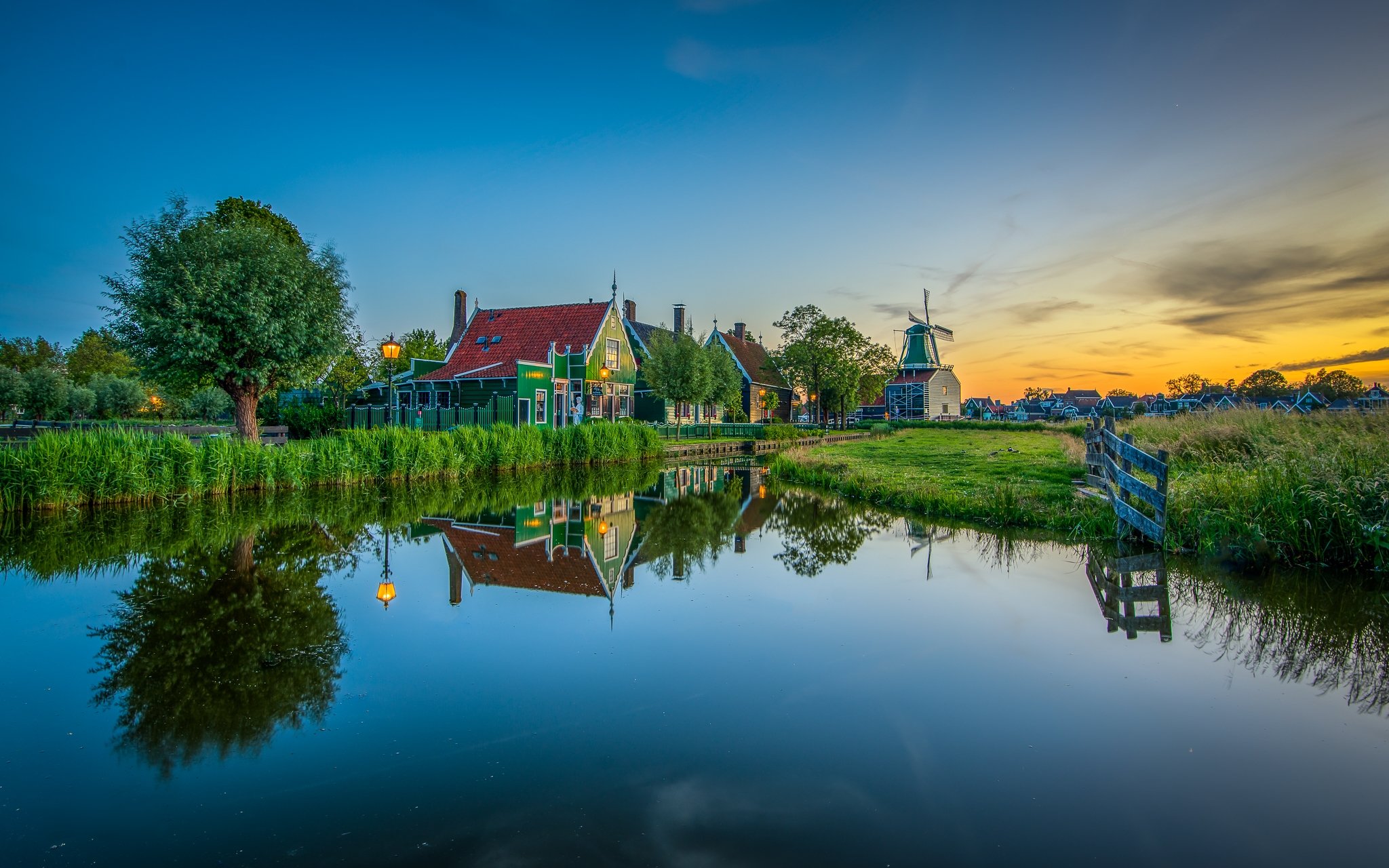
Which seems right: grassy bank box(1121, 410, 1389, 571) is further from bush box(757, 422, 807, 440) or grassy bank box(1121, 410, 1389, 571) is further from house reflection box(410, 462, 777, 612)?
bush box(757, 422, 807, 440)

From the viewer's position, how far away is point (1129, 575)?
8297 mm

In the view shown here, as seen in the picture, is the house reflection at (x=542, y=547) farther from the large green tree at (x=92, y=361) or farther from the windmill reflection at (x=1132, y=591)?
the large green tree at (x=92, y=361)

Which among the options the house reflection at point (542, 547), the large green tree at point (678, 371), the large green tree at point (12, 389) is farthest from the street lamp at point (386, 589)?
the large green tree at point (12, 389)

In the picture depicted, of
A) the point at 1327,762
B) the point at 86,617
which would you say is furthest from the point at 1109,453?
the point at 86,617

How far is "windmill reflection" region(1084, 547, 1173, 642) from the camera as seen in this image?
21.2ft

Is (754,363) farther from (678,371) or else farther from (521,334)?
(521,334)

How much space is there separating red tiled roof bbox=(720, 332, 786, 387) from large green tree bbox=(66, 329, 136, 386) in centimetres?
4476

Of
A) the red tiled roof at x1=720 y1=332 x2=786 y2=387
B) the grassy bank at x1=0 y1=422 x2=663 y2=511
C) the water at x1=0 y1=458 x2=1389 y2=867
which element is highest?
the red tiled roof at x1=720 y1=332 x2=786 y2=387

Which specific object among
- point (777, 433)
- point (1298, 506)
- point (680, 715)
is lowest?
point (680, 715)

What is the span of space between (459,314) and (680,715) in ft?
126

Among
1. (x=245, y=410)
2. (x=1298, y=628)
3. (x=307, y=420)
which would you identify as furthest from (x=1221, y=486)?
(x=307, y=420)

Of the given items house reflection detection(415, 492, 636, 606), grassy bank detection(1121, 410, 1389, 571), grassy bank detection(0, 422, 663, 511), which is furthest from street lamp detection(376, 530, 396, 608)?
grassy bank detection(1121, 410, 1389, 571)

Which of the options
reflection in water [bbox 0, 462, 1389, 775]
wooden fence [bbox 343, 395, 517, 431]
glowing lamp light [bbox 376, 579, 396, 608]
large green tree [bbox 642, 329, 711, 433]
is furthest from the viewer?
large green tree [bbox 642, 329, 711, 433]

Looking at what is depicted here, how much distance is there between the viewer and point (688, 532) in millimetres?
12031
